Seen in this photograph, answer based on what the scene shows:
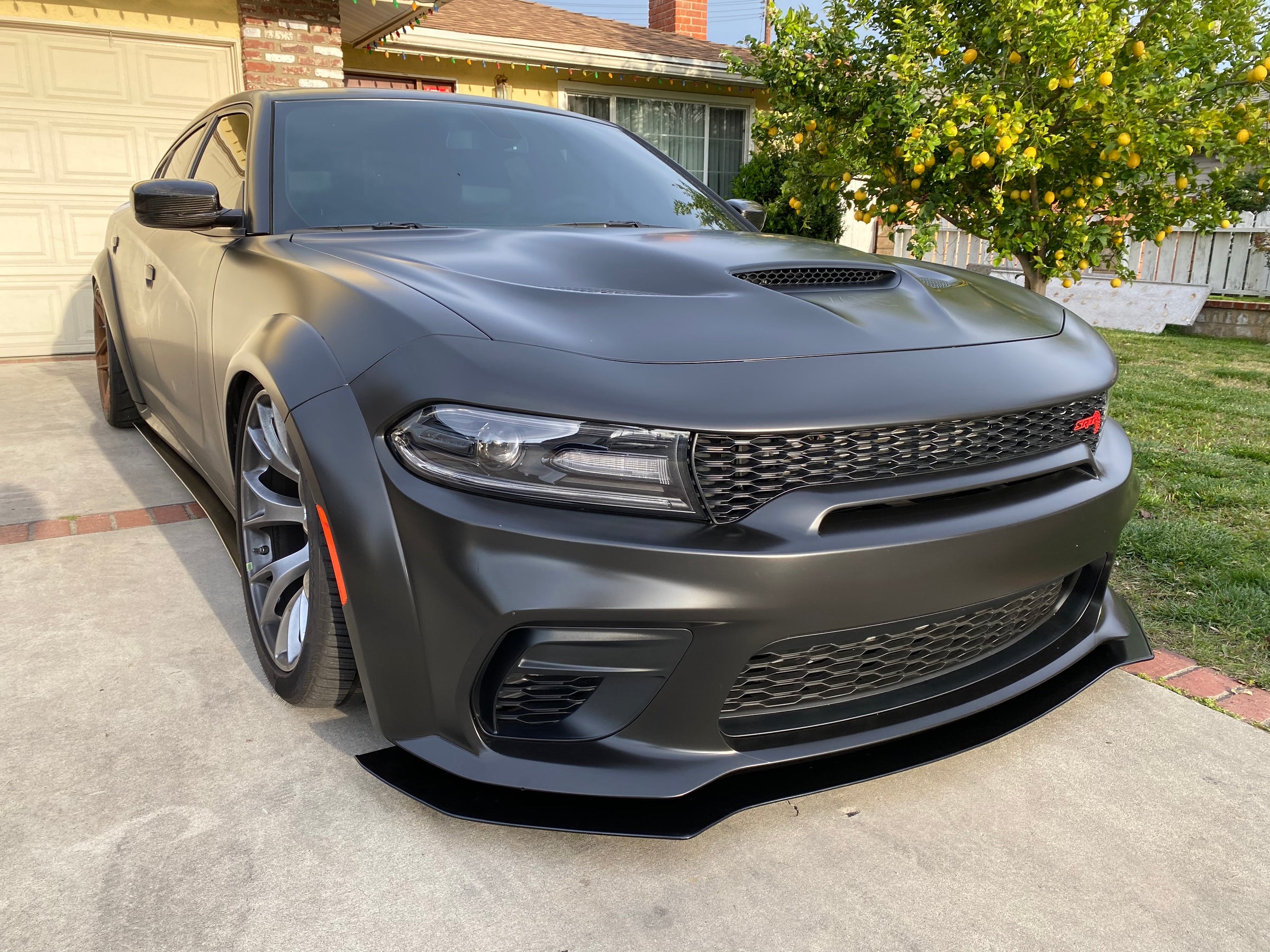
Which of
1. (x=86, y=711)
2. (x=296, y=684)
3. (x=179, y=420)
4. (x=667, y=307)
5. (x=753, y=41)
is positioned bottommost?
(x=86, y=711)

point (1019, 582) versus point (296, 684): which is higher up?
point (1019, 582)

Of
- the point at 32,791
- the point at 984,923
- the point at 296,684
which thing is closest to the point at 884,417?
the point at 984,923

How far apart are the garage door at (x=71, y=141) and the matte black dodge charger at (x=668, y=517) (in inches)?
254

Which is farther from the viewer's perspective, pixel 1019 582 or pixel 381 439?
pixel 1019 582

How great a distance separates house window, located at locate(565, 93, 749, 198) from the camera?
1127cm

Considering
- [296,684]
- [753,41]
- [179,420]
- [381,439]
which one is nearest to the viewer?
[381,439]

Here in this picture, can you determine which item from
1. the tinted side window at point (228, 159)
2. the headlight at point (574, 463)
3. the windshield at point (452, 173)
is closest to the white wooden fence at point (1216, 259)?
the windshield at point (452, 173)

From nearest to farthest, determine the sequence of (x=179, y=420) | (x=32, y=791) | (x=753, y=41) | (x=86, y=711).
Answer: (x=32, y=791), (x=86, y=711), (x=179, y=420), (x=753, y=41)

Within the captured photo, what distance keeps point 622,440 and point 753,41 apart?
5898 millimetres

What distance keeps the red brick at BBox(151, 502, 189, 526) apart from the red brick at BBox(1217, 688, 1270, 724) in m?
3.36

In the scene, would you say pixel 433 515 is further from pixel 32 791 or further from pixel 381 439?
pixel 32 791

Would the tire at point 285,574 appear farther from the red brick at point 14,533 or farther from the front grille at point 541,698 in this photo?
the red brick at point 14,533

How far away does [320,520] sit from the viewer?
1.74m

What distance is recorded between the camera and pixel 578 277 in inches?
74.0
